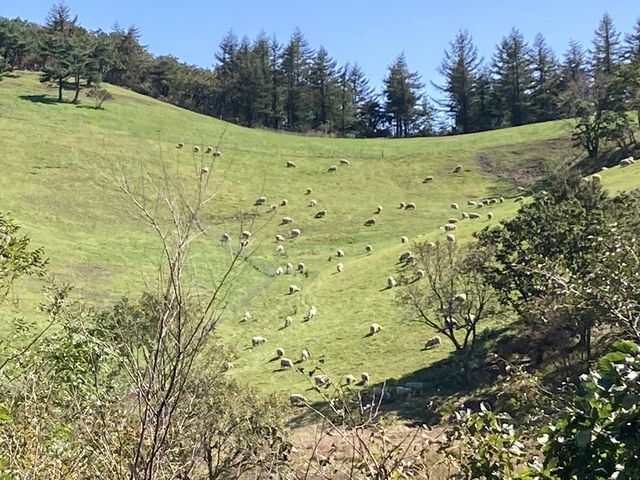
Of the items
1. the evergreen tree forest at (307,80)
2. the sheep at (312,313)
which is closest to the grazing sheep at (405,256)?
the sheep at (312,313)

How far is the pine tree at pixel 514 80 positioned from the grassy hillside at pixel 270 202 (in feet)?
52.3

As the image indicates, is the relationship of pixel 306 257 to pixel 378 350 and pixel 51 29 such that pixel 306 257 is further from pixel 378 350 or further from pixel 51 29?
pixel 51 29

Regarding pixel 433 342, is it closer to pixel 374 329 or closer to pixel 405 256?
pixel 374 329

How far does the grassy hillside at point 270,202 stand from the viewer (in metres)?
29.4

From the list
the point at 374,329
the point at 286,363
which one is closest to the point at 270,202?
the point at 374,329

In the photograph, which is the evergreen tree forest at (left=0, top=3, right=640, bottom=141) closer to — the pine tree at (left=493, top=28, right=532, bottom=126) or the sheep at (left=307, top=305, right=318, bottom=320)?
the pine tree at (left=493, top=28, right=532, bottom=126)

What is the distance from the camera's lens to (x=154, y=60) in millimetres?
102000

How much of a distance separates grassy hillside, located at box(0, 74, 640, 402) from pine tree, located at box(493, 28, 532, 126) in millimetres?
15949

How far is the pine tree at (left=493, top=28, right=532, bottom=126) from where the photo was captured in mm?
84438

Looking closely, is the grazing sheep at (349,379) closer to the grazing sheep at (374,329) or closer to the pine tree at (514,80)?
the grazing sheep at (374,329)

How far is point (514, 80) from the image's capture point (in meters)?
85.0

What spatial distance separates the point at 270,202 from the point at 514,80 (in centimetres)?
4823

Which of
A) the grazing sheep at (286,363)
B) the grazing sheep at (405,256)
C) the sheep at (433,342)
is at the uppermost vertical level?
the grazing sheep at (405,256)

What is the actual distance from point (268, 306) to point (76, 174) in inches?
1035
